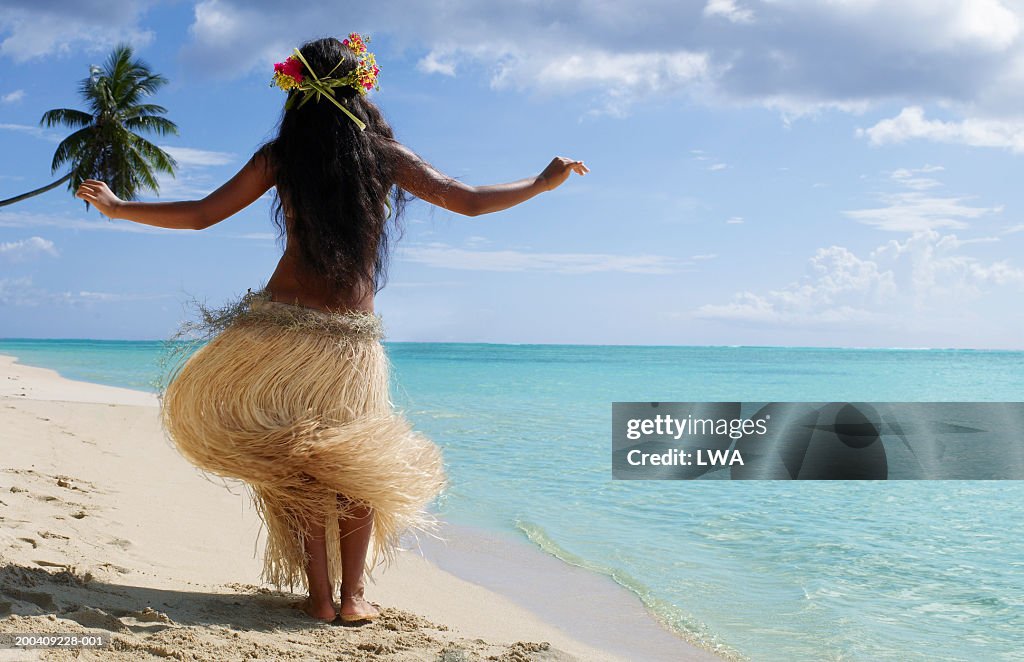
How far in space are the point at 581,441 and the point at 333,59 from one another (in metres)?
6.88

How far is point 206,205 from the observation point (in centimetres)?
281

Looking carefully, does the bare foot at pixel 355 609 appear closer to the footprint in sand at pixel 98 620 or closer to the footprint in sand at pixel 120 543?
the footprint in sand at pixel 98 620

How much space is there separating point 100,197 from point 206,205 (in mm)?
370

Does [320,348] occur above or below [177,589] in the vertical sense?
above

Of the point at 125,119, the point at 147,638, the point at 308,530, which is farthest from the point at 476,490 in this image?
the point at 125,119

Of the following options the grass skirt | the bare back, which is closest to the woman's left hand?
the grass skirt

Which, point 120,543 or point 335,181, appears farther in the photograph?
point 120,543

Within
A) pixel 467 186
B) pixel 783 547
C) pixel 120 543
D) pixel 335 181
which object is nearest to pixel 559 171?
pixel 467 186

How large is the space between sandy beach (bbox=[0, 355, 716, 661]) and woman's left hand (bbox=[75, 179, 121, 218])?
1.16 metres

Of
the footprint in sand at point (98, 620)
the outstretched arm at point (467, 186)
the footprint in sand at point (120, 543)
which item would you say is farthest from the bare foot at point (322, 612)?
the outstretched arm at point (467, 186)

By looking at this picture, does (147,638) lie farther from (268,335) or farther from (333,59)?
(333,59)

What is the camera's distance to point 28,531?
330 centimetres

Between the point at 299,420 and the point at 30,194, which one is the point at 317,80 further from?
the point at 30,194

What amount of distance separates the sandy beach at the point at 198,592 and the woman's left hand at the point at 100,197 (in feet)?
3.81
